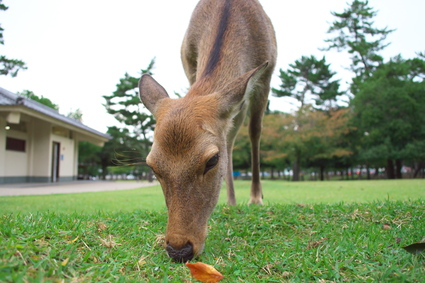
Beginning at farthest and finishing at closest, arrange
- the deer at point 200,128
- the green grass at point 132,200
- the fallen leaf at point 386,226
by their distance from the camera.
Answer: the green grass at point 132,200 → the fallen leaf at point 386,226 → the deer at point 200,128

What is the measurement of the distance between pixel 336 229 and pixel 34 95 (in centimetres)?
637

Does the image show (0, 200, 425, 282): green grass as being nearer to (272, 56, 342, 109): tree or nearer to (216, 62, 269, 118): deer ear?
(216, 62, 269, 118): deer ear

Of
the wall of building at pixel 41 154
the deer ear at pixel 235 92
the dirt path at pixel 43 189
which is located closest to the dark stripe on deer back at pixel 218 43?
the deer ear at pixel 235 92

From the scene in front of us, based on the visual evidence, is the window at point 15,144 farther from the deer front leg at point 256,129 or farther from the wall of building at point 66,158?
the deer front leg at point 256,129

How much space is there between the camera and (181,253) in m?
2.12

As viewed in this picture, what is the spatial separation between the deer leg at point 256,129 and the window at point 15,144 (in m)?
13.2

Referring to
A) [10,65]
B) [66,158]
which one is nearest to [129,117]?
[66,158]

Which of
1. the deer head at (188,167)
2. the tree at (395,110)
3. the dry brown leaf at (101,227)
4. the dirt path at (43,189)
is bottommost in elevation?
the dirt path at (43,189)

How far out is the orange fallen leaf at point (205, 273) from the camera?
1.86 m

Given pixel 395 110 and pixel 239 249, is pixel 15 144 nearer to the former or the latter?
pixel 239 249

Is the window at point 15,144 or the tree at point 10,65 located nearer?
the tree at point 10,65

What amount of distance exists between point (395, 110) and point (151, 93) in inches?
1165

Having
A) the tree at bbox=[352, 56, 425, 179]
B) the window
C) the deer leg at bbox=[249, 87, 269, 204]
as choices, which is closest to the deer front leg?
the deer leg at bbox=[249, 87, 269, 204]

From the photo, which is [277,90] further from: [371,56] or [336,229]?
[336,229]
